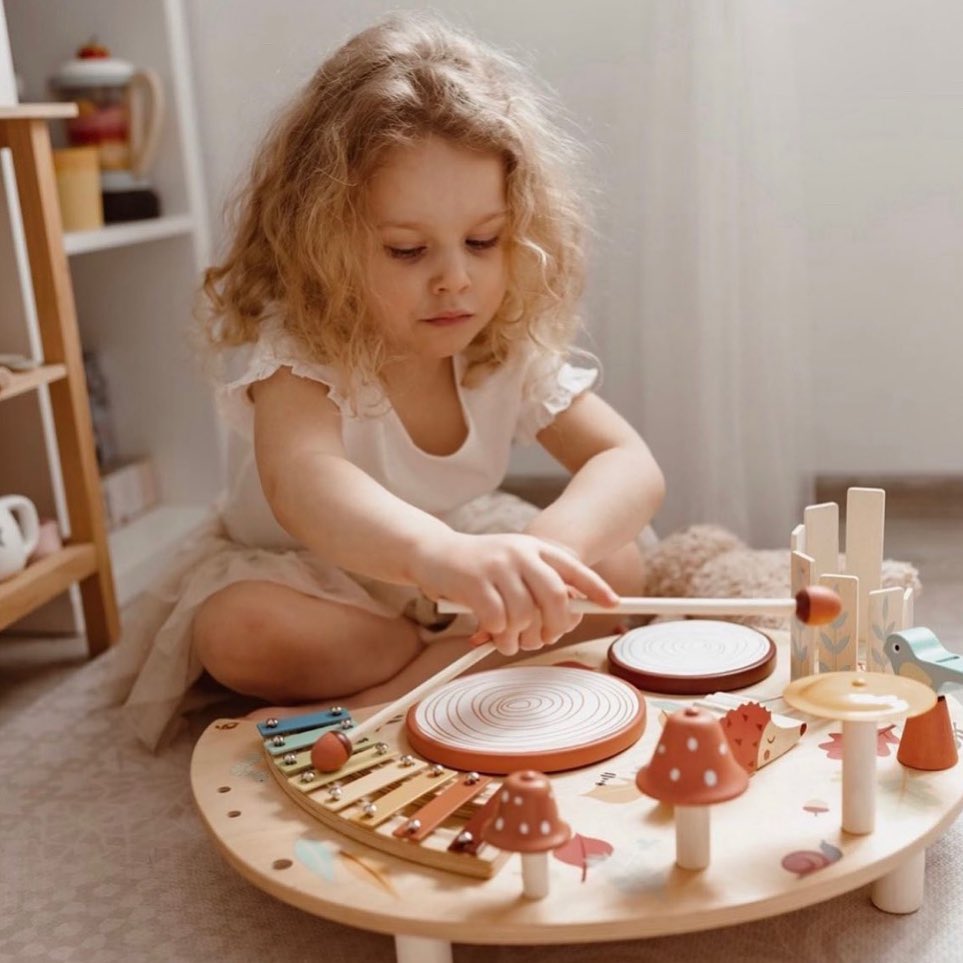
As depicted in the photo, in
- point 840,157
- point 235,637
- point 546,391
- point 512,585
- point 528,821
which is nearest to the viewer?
point 528,821

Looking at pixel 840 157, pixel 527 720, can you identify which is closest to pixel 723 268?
pixel 840 157

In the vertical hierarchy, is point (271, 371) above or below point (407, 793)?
above

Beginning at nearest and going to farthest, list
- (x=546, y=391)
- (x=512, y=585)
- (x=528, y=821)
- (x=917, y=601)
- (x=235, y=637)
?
1. (x=528, y=821)
2. (x=512, y=585)
3. (x=235, y=637)
4. (x=546, y=391)
5. (x=917, y=601)

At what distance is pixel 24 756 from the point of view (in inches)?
38.7

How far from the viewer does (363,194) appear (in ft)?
2.91

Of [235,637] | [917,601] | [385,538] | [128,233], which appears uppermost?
[128,233]

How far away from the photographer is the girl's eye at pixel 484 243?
35.3 inches

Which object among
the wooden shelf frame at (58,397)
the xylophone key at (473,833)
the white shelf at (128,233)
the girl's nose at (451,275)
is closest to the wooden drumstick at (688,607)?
the xylophone key at (473,833)

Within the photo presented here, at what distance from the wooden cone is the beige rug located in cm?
9

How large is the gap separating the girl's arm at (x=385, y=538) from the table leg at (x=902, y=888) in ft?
0.71

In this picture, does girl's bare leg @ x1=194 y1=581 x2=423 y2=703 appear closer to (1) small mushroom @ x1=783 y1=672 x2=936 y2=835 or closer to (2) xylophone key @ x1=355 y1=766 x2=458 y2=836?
(2) xylophone key @ x1=355 y1=766 x2=458 y2=836

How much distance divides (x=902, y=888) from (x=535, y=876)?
0.23m

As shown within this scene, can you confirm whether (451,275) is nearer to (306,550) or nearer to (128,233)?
(306,550)

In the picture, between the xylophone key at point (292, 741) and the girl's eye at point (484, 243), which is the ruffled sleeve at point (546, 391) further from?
the xylophone key at point (292, 741)
